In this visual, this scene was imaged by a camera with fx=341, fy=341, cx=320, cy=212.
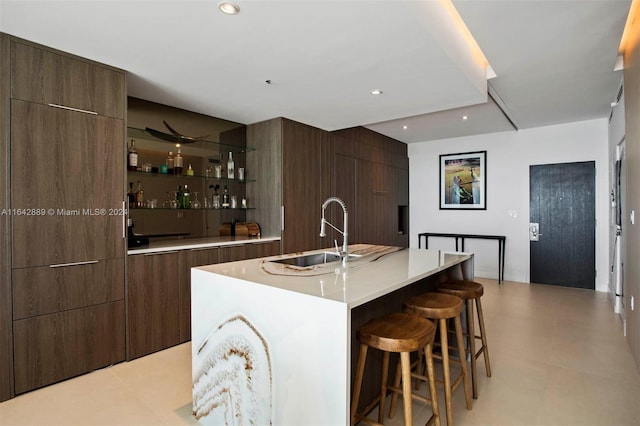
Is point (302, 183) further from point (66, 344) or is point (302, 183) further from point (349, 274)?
point (66, 344)

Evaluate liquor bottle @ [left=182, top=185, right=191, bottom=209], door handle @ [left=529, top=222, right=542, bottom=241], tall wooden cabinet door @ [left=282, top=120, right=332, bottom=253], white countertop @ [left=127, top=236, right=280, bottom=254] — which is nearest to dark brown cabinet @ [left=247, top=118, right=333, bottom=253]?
tall wooden cabinet door @ [left=282, top=120, right=332, bottom=253]

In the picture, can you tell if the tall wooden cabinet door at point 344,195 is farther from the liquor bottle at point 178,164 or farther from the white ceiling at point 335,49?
the liquor bottle at point 178,164

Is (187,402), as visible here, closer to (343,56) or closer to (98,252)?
(98,252)

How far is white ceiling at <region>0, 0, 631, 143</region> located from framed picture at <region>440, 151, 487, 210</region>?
227 centimetres

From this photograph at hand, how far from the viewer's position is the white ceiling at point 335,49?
6.80 ft

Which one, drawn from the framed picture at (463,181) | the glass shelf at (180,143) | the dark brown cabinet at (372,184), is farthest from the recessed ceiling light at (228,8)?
the framed picture at (463,181)

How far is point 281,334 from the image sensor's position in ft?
5.38

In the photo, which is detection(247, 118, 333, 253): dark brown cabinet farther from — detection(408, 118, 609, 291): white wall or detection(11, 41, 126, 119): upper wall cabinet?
detection(408, 118, 609, 291): white wall

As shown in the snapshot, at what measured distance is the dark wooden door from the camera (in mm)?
5262

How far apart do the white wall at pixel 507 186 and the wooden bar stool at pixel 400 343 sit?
16.1ft

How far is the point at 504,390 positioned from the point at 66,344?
3.21 m

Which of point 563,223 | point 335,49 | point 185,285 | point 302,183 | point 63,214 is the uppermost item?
point 335,49

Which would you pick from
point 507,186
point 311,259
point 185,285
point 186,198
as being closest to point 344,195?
point 186,198

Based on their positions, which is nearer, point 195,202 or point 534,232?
point 195,202
